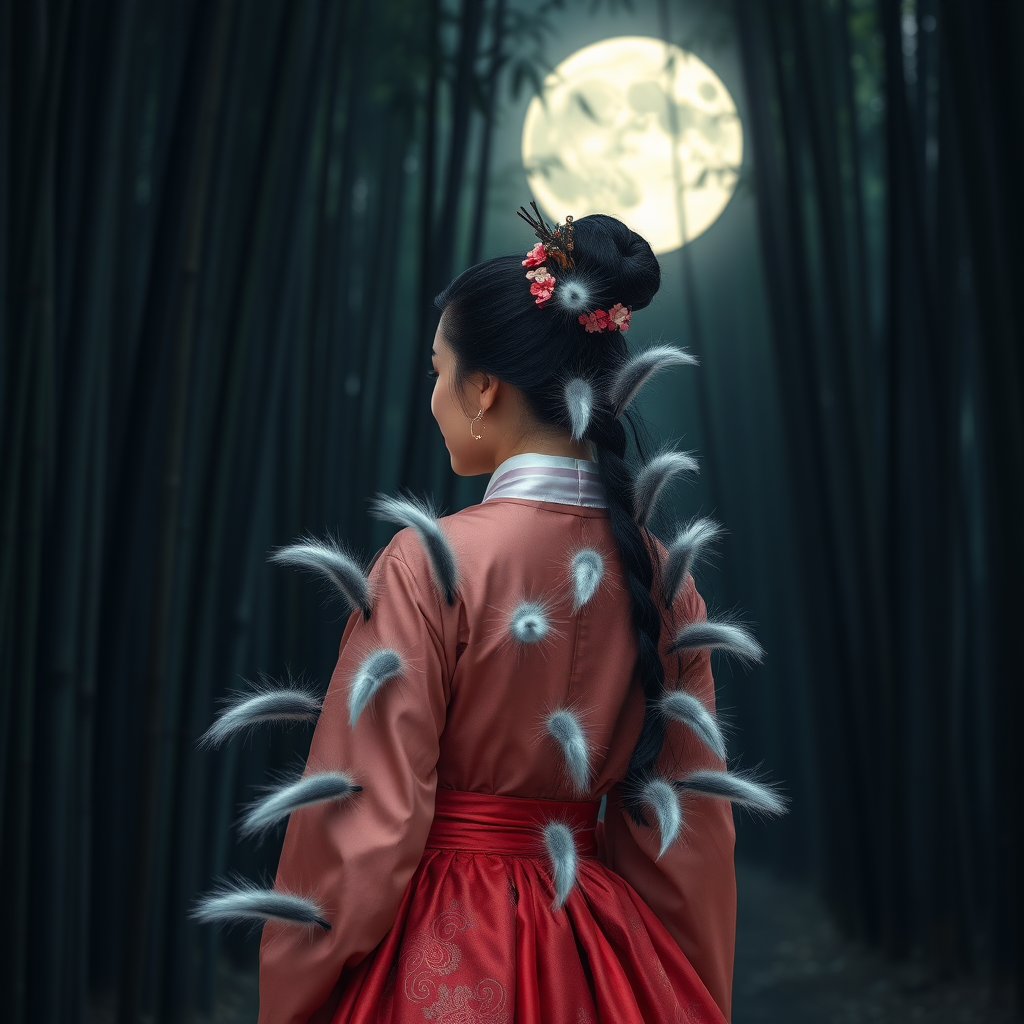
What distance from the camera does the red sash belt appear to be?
108 centimetres

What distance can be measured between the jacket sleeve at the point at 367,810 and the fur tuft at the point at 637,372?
0.26 metres

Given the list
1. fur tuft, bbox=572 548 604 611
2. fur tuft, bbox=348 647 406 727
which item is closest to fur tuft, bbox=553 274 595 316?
fur tuft, bbox=572 548 604 611

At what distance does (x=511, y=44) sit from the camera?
20.4 ft

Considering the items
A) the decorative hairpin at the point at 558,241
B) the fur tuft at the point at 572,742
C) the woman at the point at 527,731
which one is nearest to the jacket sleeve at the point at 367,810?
the woman at the point at 527,731

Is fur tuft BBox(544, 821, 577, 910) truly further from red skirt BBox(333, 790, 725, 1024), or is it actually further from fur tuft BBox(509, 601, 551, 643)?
fur tuft BBox(509, 601, 551, 643)

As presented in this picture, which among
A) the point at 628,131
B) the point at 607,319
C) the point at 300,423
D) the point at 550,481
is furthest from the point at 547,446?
the point at 628,131

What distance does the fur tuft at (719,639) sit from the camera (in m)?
1.11

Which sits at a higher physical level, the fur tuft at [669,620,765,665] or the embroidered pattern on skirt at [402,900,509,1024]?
the fur tuft at [669,620,765,665]

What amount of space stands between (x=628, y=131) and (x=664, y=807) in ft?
11.9

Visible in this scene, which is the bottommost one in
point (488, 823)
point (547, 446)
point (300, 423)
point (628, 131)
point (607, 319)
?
point (488, 823)

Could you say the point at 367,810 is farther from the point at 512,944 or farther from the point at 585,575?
the point at 585,575

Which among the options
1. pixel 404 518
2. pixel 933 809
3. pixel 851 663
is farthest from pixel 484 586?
pixel 851 663

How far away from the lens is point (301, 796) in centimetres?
98

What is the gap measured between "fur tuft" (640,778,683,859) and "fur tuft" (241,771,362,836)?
29cm
